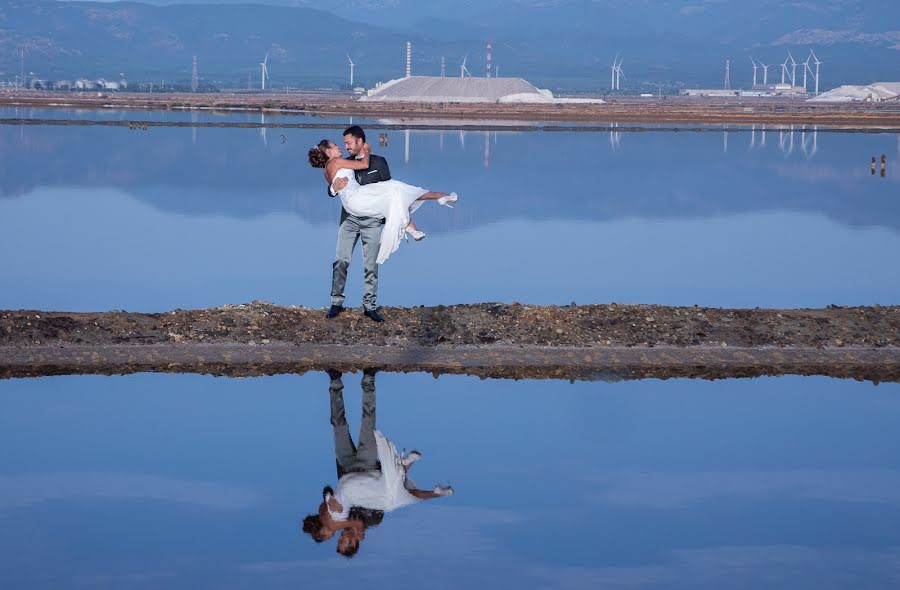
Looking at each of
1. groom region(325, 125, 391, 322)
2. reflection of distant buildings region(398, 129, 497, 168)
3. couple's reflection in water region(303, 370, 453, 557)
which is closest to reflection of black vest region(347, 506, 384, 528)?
couple's reflection in water region(303, 370, 453, 557)

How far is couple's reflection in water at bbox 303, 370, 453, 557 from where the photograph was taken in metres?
8.41

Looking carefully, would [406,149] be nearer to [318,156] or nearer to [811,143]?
[811,143]

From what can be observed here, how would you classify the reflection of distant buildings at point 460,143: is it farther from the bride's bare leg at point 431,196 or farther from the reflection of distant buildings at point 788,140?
the bride's bare leg at point 431,196

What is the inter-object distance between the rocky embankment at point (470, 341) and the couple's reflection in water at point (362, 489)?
9.15ft

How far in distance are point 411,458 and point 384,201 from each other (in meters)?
5.13

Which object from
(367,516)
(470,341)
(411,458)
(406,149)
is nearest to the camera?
(367,516)

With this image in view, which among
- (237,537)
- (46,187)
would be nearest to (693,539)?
(237,537)

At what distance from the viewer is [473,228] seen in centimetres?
2792

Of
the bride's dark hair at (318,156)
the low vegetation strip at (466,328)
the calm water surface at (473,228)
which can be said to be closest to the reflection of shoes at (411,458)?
the low vegetation strip at (466,328)

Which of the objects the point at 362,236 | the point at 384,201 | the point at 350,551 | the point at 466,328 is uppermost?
the point at 384,201

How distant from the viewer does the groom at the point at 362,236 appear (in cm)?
1462

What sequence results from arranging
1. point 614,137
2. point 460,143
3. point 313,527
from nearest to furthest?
1. point 313,527
2. point 460,143
3. point 614,137

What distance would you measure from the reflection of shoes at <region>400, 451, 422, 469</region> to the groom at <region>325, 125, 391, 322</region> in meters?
4.69

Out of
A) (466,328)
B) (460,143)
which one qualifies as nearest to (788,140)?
(460,143)
